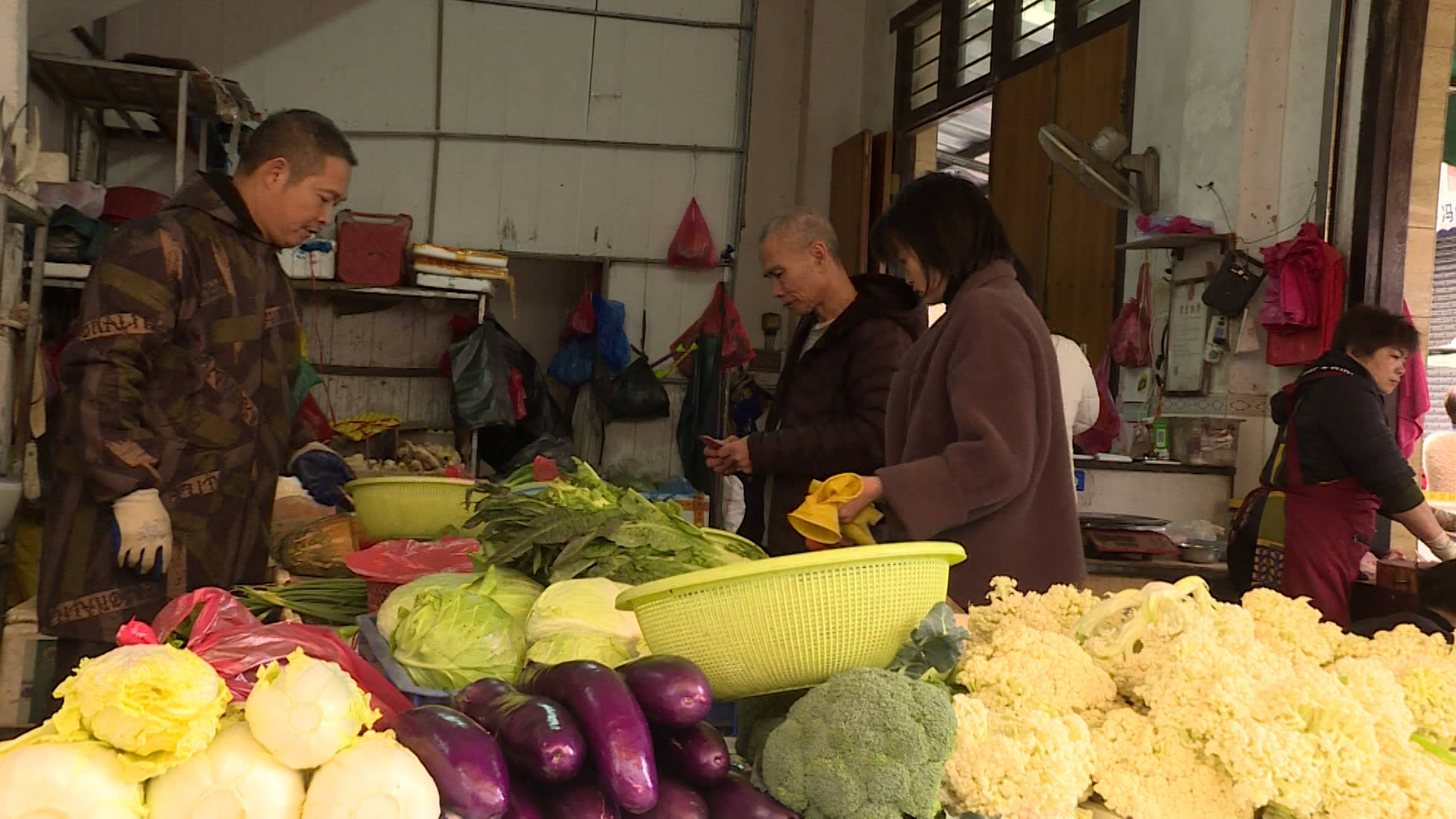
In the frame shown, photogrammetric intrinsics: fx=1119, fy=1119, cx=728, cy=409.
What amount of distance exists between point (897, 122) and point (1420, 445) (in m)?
5.85

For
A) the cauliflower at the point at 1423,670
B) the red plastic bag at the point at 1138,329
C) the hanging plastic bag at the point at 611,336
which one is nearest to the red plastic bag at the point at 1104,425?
the red plastic bag at the point at 1138,329

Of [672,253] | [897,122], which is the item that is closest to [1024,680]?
[672,253]

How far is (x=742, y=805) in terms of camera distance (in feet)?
4.20

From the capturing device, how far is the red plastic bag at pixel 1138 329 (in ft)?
22.4

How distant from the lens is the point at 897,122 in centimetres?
1053

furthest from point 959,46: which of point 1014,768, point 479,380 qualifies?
point 1014,768

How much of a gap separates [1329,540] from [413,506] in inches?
146

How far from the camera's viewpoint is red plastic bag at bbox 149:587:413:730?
1514 mm

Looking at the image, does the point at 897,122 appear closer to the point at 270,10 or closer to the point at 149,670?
the point at 270,10

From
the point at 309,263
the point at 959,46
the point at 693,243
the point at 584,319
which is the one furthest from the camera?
the point at 959,46

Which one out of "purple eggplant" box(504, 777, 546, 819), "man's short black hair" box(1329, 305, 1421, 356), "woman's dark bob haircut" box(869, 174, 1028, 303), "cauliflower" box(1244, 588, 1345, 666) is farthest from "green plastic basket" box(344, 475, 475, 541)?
"man's short black hair" box(1329, 305, 1421, 356)

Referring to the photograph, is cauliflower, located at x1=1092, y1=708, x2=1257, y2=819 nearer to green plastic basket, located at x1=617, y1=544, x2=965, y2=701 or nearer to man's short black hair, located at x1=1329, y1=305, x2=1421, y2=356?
green plastic basket, located at x1=617, y1=544, x2=965, y2=701

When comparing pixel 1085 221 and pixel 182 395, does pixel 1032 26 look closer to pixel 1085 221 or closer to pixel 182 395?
pixel 1085 221

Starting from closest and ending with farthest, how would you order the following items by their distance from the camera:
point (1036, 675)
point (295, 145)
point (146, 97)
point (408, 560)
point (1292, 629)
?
point (1036, 675), point (1292, 629), point (408, 560), point (295, 145), point (146, 97)
